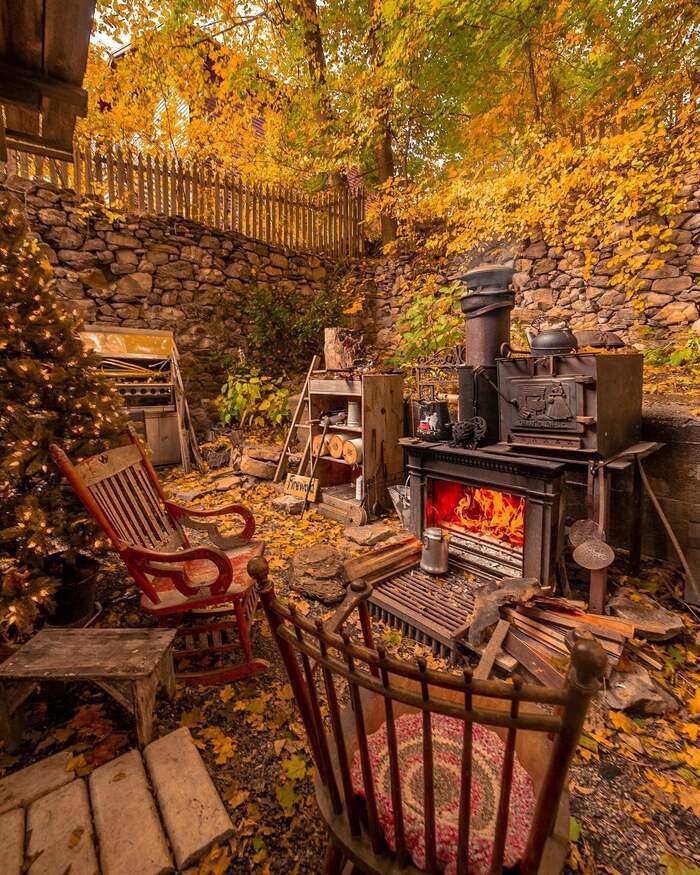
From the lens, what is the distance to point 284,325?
25.8 ft

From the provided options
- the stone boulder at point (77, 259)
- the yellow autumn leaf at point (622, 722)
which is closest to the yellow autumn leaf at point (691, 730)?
the yellow autumn leaf at point (622, 722)

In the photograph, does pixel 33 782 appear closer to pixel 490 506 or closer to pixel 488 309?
pixel 490 506

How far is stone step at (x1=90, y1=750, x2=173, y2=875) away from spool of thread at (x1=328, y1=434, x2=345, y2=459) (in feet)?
11.4

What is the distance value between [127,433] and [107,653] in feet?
5.50

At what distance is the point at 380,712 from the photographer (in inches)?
59.4

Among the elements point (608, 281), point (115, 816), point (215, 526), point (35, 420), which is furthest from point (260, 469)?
point (608, 281)

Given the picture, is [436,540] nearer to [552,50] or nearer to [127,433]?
[127,433]

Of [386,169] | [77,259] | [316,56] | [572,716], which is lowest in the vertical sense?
[572,716]

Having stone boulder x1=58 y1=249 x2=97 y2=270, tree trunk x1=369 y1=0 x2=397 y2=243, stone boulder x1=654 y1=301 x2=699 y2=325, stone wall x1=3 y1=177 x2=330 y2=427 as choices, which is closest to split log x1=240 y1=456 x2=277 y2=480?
stone wall x1=3 y1=177 x2=330 y2=427

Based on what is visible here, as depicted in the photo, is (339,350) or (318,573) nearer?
(318,573)

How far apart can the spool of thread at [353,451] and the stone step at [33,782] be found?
11.2 feet

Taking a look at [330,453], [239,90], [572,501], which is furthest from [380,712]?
[239,90]

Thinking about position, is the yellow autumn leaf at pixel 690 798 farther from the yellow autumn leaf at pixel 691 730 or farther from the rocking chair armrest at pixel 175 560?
the rocking chair armrest at pixel 175 560

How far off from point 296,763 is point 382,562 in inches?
64.9
